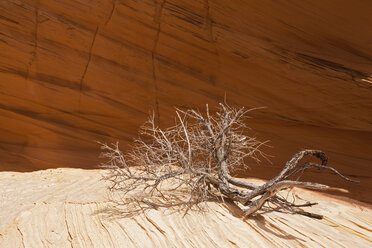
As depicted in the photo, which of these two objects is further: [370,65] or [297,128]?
[297,128]

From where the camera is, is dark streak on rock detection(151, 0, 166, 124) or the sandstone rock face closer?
the sandstone rock face

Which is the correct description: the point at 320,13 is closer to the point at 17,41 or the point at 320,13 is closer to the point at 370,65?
the point at 370,65

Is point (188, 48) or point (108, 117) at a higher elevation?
point (188, 48)

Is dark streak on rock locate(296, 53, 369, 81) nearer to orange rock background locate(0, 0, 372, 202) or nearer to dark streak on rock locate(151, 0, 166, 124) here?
orange rock background locate(0, 0, 372, 202)

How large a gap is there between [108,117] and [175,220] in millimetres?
3975

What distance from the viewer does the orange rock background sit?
5.30 meters

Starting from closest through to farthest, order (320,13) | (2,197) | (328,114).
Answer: (2,197) → (320,13) → (328,114)

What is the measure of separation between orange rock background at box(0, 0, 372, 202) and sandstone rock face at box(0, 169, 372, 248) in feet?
9.33

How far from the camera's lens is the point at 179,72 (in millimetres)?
5707

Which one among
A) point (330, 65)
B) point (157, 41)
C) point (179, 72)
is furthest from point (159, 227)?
point (330, 65)

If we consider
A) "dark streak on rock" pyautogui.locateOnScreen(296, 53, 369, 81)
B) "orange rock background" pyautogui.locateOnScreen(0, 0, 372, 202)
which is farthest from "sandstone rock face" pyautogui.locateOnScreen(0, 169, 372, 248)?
"dark streak on rock" pyautogui.locateOnScreen(296, 53, 369, 81)

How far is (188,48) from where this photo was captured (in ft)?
18.1

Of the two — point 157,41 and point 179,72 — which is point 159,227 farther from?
point 157,41

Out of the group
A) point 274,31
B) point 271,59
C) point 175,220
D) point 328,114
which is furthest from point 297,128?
point 175,220
